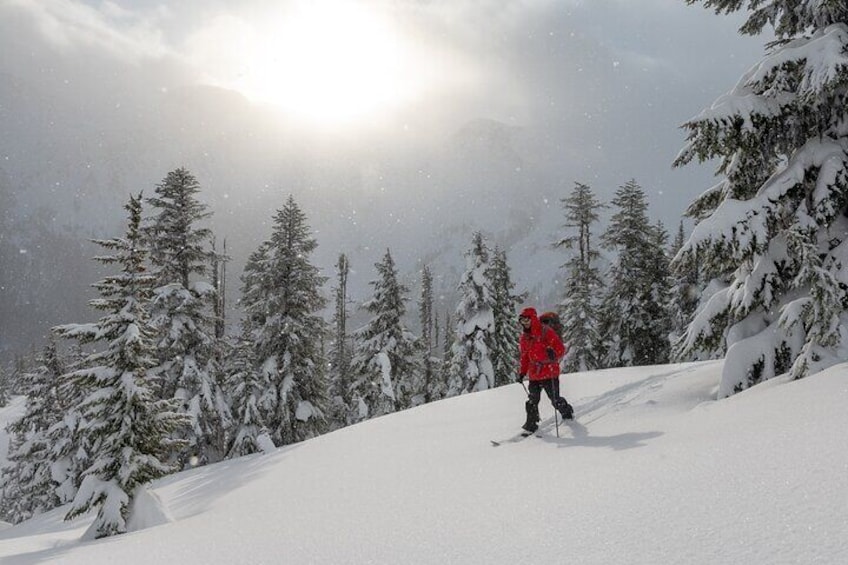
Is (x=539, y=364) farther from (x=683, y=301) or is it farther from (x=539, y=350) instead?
(x=683, y=301)

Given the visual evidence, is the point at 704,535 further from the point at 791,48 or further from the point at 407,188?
the point at 407,188

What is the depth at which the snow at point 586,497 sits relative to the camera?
9.21 ft

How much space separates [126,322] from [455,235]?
175 m

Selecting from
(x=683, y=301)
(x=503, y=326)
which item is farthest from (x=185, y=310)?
(x=683, y=301)

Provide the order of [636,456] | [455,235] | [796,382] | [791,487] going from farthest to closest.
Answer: [455,235]
[796,382]
[636,456]
[791,487]

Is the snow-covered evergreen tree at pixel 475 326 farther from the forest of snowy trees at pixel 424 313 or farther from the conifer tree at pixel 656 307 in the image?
the conifer tree at pixel 656 307

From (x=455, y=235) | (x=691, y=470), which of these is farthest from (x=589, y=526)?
(x=455, y=235)

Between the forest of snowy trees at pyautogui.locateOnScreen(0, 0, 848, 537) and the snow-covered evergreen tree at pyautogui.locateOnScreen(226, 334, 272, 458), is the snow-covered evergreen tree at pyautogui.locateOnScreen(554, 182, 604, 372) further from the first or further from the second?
the snow-covered evergreen tree at pyautogui.locateOnScreen(226, 334, 272, 458)

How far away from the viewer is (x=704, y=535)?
2.75 m

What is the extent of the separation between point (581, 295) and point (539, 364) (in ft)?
95.2

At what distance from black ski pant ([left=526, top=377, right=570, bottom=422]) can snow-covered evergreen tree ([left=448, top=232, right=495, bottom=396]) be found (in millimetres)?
23557

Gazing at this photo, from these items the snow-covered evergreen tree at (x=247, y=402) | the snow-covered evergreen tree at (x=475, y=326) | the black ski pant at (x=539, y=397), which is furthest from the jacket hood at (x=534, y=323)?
the snow-covered evergreen tree at (x=475, y=326)

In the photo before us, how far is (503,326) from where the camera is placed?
36.7m

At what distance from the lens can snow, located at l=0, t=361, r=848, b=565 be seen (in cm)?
281
